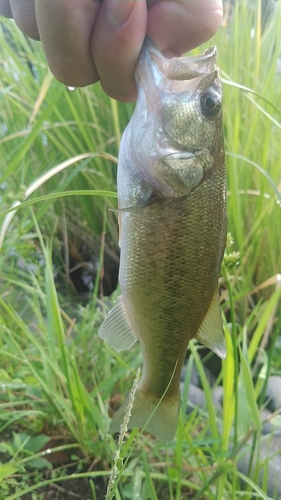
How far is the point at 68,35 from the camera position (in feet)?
2.12

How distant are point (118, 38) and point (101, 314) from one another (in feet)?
3.05

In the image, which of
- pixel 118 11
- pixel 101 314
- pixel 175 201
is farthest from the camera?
pixel 101 314

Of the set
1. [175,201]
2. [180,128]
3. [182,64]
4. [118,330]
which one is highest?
[182,64]

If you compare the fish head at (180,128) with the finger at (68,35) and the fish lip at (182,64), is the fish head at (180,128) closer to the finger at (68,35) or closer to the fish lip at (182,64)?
the fish lip at (182,64)

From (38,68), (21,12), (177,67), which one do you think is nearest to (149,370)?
(177,67)

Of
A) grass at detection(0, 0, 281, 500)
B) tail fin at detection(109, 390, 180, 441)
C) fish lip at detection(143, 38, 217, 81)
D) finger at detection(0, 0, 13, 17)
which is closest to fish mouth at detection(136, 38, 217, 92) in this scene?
fish lip at detection(143, 38, 217, 81)

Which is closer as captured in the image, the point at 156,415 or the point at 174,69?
the point at 174,69

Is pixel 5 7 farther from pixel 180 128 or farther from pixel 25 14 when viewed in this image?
pixel 180 128

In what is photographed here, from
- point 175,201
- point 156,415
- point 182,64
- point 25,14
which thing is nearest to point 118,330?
point 156,415

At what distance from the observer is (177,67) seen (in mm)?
701

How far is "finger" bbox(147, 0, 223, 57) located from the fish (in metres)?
0.03

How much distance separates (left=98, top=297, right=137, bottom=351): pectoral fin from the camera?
82 centimetres

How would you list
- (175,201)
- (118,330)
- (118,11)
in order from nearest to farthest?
(118,11) < (175,201) < (118,330)

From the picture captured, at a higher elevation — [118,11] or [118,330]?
[118,11]
